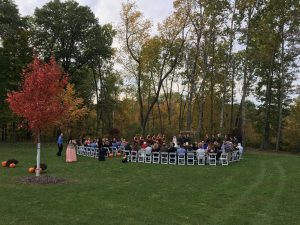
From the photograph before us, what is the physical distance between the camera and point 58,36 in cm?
4850

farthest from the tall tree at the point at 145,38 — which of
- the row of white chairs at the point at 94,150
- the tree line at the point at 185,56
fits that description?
the row of white chairs at the point at 94,150

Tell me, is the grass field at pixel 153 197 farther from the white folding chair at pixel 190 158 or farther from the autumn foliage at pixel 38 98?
the white folding chair at pixel 190 158

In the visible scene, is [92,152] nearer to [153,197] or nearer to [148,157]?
[148,157]

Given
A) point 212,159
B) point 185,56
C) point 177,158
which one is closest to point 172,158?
point 177,158

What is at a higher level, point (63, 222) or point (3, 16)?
point (3, 16)

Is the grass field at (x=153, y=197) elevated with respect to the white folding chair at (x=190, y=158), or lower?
lower

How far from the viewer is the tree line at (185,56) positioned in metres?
37.6

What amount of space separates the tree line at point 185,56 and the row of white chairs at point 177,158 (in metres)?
13.1

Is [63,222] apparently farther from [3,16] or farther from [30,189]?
[3,16]

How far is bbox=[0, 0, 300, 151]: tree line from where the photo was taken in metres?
37.6

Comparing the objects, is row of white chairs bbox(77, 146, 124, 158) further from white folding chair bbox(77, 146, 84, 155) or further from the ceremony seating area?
the ceremony seating area

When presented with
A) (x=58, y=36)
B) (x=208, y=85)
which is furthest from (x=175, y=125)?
(x=58, y=36)

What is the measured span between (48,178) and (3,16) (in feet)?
106

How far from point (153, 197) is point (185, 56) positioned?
3786 cm
